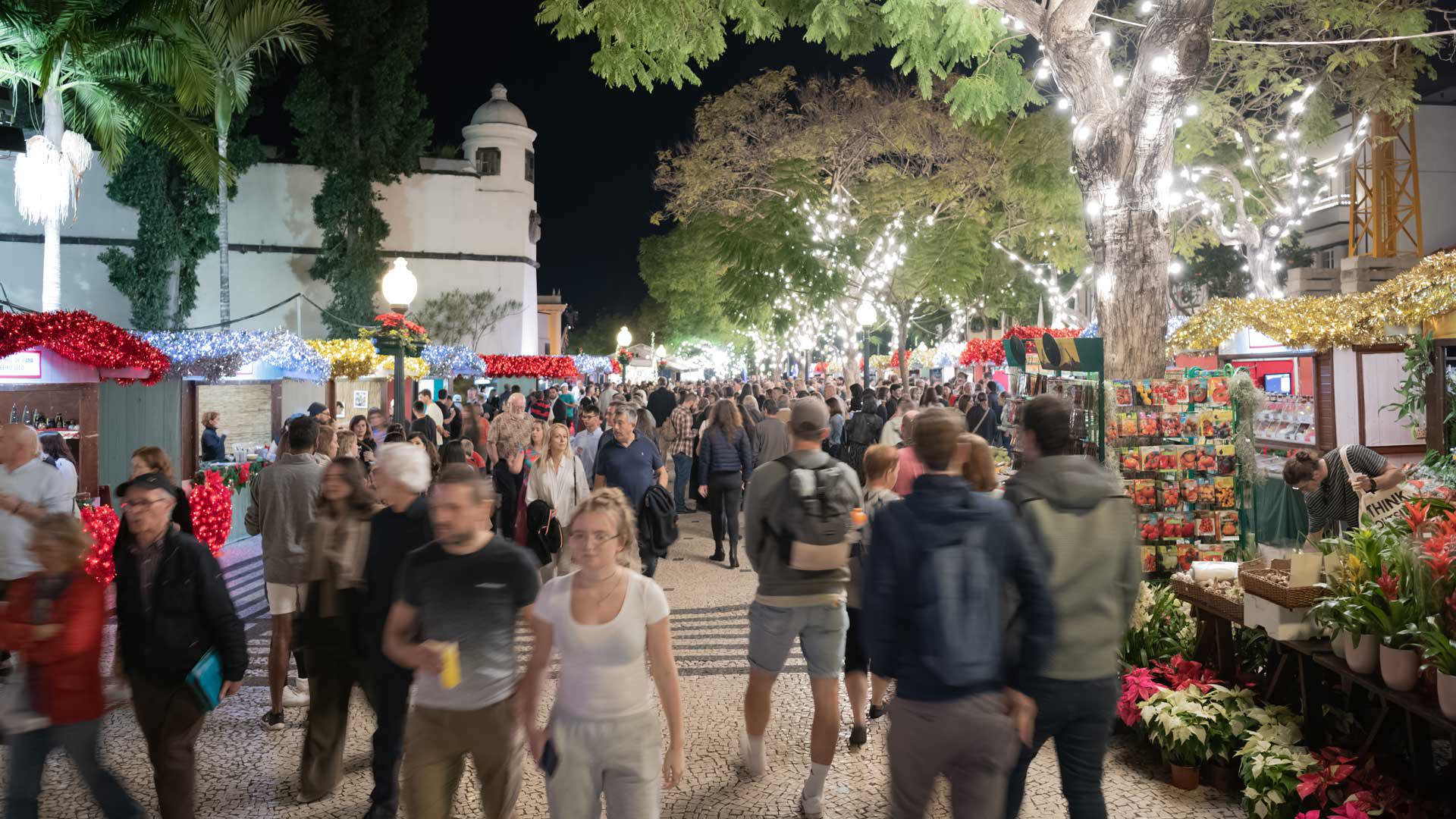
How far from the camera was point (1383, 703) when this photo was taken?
407cm

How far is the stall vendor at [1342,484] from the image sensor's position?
24.6 feet

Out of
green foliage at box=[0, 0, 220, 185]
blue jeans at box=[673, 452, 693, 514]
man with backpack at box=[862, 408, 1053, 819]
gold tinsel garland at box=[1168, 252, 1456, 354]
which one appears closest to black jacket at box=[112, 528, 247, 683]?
man with backpack at box=[862, 408, 1053, 819]

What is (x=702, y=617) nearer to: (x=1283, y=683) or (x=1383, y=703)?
(x=1283, y=683)

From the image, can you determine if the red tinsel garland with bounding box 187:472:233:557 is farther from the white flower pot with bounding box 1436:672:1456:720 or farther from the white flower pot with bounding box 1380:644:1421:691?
the white flower pot with bounding box 1436:672:1456:720

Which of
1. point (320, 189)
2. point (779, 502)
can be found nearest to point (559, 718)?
point (779, 502)

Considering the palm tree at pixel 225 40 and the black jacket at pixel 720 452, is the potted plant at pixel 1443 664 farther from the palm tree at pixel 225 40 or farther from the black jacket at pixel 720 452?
the palm tree at pixel 225 40

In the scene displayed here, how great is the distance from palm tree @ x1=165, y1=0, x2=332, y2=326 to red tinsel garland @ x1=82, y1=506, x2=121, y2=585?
34.2 feet

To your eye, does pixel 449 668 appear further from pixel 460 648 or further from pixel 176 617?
pixel 176 617

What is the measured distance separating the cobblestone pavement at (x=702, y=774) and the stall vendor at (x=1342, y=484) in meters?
3.61

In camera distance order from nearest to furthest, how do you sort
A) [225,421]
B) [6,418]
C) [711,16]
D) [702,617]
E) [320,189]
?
[702,617] → [711,16] → [6,418] → [225,421] → [320,189]

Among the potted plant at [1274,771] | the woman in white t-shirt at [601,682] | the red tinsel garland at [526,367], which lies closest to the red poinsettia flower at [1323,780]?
the potted plant at [1274,771]

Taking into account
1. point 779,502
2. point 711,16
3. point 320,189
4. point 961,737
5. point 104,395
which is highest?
point 320,189

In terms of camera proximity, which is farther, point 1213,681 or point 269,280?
point 269,280

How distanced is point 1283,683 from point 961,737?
2.83 metres
